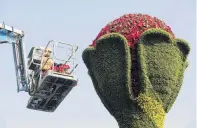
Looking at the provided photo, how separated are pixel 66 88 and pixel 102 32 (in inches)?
130

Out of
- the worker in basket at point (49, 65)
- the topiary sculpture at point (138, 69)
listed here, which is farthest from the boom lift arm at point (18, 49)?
the topiary sculpture at point (138, 69)

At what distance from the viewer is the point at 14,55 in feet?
88.3

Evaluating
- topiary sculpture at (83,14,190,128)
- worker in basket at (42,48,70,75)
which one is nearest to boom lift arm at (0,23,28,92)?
worker in basket at (42,48,70,75)

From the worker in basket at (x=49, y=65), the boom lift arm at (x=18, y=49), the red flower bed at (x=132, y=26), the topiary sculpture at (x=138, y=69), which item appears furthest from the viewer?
the boom lift arm at (x=18, y=49)

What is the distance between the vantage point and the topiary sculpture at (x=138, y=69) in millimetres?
22219

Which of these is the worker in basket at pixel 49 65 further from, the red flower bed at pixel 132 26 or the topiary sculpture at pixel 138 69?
the red flower bed at pixel 132 26

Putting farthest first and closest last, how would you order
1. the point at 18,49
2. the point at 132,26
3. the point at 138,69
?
the point at 18,49
the point at 132,26
the point at 138,69

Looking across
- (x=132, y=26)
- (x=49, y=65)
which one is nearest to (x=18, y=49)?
(x=49, y=65)

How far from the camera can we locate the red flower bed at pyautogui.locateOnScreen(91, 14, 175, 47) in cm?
2284

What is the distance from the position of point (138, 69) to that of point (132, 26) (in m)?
2.09

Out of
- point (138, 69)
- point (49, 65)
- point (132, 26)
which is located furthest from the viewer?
point (49, 65)

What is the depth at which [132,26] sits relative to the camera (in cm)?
2311

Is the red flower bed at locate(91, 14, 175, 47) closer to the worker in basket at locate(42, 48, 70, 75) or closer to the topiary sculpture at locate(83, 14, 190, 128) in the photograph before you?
the topiary sculpture at locate(83, 14, 190, 128)

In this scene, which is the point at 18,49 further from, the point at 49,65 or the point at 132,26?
the point at 132,26
